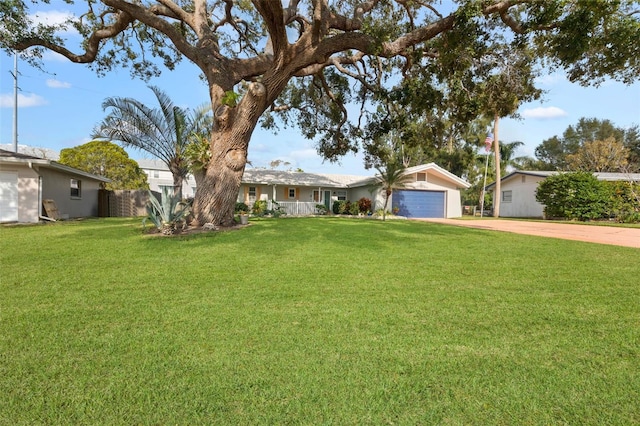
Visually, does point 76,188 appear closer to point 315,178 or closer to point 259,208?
point 259,208

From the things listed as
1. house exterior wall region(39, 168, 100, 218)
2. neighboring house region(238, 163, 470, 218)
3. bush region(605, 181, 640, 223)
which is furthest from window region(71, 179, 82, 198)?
bush region(605, 181, 640, 223)

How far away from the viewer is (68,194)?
53.8 ft

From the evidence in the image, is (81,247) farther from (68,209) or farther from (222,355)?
(68,209)

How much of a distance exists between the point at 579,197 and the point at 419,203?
9265 mm

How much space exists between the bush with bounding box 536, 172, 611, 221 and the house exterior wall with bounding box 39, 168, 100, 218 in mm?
26897

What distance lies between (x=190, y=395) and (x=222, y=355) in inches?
19.3

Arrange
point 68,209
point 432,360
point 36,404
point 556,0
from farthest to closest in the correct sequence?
1. point 68,209
2. point 556,0
3. point 432,360
4. point 36,404

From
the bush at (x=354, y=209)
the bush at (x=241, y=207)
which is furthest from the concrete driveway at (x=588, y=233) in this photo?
the bush at (x=241, y=207)

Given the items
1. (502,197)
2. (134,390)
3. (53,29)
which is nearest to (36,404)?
(134,390)

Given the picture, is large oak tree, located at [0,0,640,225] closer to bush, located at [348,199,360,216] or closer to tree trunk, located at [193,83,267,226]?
tree trunk, located at [193,83,267,226]

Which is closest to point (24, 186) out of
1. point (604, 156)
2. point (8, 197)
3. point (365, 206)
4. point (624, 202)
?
point (8, 197)

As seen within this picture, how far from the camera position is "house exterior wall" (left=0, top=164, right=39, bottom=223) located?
1304cm

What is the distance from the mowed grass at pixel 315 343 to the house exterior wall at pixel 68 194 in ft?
37.3

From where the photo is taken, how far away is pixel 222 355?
2.54 m
